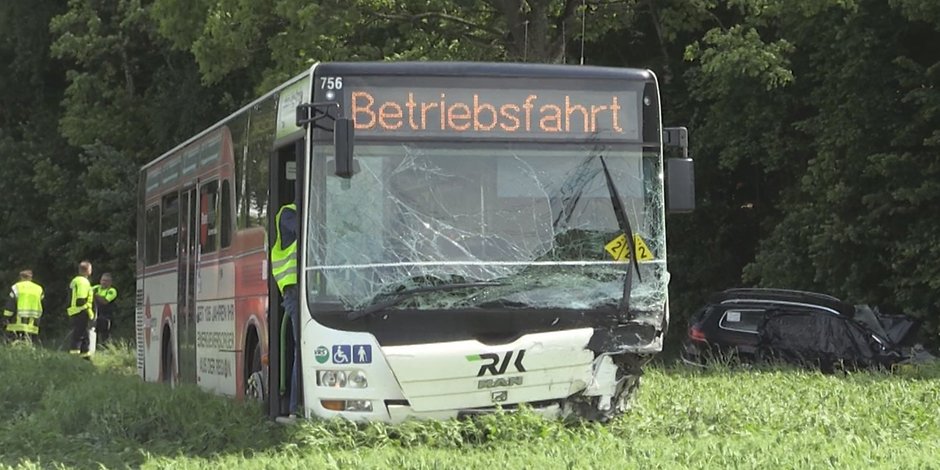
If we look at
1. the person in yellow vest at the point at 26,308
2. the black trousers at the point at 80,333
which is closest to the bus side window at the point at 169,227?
the black trousers at the point at 80,333

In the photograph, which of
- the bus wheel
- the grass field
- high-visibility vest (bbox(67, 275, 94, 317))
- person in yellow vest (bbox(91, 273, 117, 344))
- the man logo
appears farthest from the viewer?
person in yellow vest (bbox(91, 273, 117, 344))

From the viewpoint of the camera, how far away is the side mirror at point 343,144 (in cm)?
1005

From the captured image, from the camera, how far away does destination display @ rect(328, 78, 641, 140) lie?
1073cm

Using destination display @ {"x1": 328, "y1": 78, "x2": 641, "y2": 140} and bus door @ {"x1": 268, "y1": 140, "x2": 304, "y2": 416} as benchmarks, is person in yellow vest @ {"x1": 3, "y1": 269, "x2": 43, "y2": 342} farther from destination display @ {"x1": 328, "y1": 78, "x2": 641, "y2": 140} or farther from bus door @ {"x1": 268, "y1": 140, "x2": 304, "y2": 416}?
destination display @ {"x1": 328, "y1": 78, "x2": 641, "y2": 140}

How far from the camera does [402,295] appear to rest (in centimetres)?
1051

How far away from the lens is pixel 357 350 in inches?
411

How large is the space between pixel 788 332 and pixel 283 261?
40.4ft

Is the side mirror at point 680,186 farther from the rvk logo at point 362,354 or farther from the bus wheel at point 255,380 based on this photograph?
the bus wheel at point 255,380

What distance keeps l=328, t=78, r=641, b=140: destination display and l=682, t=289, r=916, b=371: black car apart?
1023 cm

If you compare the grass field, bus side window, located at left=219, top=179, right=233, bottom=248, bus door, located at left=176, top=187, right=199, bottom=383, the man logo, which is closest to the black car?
the grass field

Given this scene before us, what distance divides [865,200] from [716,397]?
503 inches

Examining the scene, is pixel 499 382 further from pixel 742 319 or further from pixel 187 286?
pixel 742 319

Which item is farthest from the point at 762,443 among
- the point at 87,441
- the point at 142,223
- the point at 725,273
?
the point at 725,273

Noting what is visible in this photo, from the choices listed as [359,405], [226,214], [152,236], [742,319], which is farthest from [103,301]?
[359,405]
